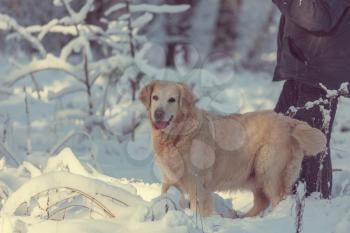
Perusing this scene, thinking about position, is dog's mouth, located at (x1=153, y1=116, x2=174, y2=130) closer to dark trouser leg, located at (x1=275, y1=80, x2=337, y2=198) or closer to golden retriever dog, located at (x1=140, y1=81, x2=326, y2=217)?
golden retriever dog, located at (x1=140, y1=81, x2=326, y2=217)

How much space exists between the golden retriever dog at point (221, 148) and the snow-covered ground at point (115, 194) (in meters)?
0.33

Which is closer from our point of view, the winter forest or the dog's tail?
the winter forest

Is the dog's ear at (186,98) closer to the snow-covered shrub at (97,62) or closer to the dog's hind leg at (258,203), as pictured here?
the dog's hind leg at (258,203)

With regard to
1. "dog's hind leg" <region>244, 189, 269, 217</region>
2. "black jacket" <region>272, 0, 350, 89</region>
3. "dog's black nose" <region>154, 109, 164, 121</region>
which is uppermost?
"black jacket" <region>272, 0, 350, 89</region>

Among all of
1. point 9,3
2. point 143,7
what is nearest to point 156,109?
point 143,7

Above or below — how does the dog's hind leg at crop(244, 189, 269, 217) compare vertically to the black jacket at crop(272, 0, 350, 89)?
below

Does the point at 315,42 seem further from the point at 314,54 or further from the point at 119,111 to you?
the point at 119,111

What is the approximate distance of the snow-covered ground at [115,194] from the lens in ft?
9.71

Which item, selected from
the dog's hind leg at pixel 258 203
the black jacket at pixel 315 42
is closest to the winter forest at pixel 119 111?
the dog's hind leg at pixel 258 203

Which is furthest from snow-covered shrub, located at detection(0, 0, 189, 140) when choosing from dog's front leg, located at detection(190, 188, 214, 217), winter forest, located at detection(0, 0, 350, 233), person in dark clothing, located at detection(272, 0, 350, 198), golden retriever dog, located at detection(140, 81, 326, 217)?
person in dark clothing, located at detection(272, 0, 350, 198)

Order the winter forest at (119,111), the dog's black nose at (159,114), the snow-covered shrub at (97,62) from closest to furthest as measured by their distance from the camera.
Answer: the winter forest at (119,111) < the dog's black nose at (159,114) < the snow-covered shrub at (97,62)

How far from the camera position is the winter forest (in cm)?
314

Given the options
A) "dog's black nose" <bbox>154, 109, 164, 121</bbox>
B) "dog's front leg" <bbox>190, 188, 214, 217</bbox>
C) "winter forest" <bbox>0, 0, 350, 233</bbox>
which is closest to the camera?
"winter forest" <bbox>0, 0, 350, 233</bbox>

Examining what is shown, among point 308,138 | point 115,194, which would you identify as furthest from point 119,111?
point 115,194
